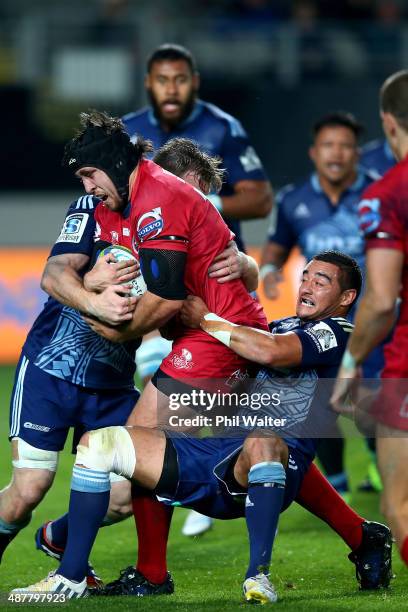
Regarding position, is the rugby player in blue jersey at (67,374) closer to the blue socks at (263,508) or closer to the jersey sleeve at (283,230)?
the blue socks at (263,508)

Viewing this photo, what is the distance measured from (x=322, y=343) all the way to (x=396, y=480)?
848 mm

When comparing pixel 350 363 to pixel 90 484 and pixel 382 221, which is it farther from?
pixel 90 484

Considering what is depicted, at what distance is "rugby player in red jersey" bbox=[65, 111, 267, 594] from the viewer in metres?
4.80

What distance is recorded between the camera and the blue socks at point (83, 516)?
4.79 meters

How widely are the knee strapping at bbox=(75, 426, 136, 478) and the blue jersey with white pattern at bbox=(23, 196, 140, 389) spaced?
51 cm

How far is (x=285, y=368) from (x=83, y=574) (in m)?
1.13

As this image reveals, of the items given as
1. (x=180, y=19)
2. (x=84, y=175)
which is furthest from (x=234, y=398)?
(x=180, y=19)

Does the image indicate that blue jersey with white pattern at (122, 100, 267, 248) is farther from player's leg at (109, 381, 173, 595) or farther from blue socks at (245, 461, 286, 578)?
blue socks at (245, 461, 286, 578)

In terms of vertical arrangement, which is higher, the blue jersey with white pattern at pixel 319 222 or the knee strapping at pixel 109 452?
the blue jersey with white pattern at pixel 319 222

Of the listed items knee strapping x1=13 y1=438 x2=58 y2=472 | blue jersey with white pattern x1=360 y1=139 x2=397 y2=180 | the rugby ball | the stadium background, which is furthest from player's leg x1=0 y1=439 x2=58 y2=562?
the stadium background

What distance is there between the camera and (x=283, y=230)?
8.52 meters

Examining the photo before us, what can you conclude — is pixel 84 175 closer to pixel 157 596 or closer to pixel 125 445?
pixel 125 445

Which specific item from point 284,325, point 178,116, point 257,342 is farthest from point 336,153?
point 257,342

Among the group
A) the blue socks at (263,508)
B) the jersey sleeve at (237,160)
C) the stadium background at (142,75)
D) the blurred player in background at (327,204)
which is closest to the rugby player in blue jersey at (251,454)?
the blue socks at (263,508)
